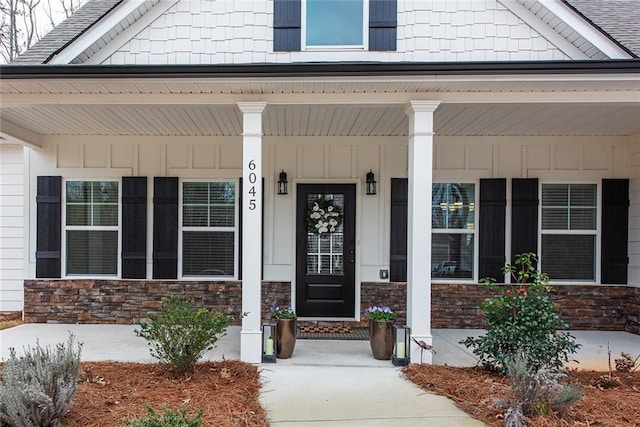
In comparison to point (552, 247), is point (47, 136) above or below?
above

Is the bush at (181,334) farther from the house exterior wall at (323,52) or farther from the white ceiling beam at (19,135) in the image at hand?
the white ceiling beam at (19,135)

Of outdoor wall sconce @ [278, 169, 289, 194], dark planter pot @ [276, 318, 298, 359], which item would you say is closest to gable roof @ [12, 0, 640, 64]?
outdoor wall sconce @ [278, 169, 289, 194]

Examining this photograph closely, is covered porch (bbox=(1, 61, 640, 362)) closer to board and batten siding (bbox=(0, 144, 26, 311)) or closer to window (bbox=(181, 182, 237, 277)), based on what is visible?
window (bbox=(181, 182, 237, 277))

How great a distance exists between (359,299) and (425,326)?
1.90 meters

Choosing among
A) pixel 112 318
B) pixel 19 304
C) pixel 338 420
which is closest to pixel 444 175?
pixel 338 420

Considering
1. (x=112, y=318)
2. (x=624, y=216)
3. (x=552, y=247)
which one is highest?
(x=624, y=216)

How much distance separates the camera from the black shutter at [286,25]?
5.29 meters

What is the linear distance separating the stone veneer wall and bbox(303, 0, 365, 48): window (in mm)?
3478

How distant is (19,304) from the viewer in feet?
23.2

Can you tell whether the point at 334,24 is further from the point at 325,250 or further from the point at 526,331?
the point at 526,331

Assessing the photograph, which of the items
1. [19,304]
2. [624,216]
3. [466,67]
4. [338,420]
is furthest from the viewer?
[19,304]

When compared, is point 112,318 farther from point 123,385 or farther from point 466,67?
point 466,67

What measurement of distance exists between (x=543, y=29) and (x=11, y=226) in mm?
8631

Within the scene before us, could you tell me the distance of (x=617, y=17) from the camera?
20.3 feet
